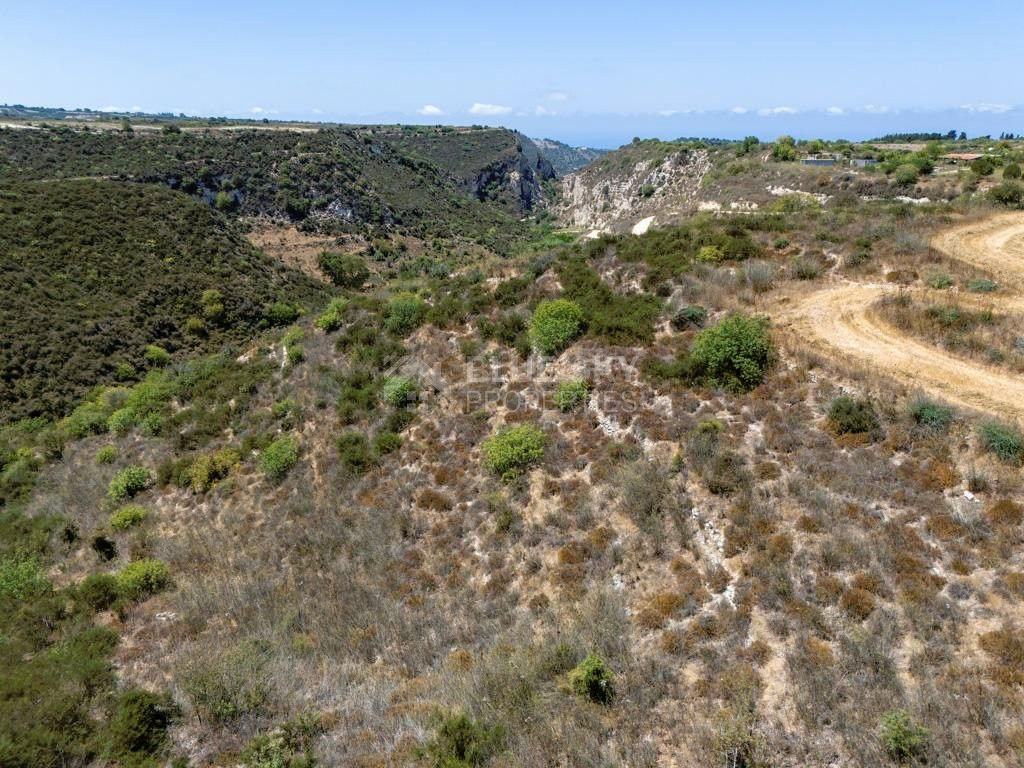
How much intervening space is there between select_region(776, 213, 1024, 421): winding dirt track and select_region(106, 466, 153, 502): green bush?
1057 inches

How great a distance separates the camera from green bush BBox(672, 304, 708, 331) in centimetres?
1950

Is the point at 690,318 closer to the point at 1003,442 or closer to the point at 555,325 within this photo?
the point at 555,325

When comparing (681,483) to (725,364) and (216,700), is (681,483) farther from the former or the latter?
(216,700)

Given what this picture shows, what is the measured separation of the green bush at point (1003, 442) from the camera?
1157 centimetres

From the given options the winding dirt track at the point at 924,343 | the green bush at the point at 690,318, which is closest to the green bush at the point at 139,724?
the green bush at the point at 690,318

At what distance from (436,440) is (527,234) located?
11686 cm

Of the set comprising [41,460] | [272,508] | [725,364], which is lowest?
[41,460]

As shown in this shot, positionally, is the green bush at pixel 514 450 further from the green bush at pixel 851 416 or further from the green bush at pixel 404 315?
the green bush at pixel 404 315

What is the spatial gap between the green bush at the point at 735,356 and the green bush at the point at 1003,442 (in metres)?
5.44

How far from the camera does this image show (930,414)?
42.5 ft

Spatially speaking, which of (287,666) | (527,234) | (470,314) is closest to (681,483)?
(287,666)

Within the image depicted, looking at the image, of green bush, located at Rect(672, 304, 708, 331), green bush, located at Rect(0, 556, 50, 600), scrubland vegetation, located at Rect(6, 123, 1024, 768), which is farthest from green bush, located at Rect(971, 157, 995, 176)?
green bush, located at Rect(0, 556, 50, 600)

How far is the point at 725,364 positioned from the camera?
653 inches

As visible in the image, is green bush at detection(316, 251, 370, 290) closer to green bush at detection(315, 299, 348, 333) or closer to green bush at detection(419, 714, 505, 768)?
green bush at detection(315, 299, 348, 333)
